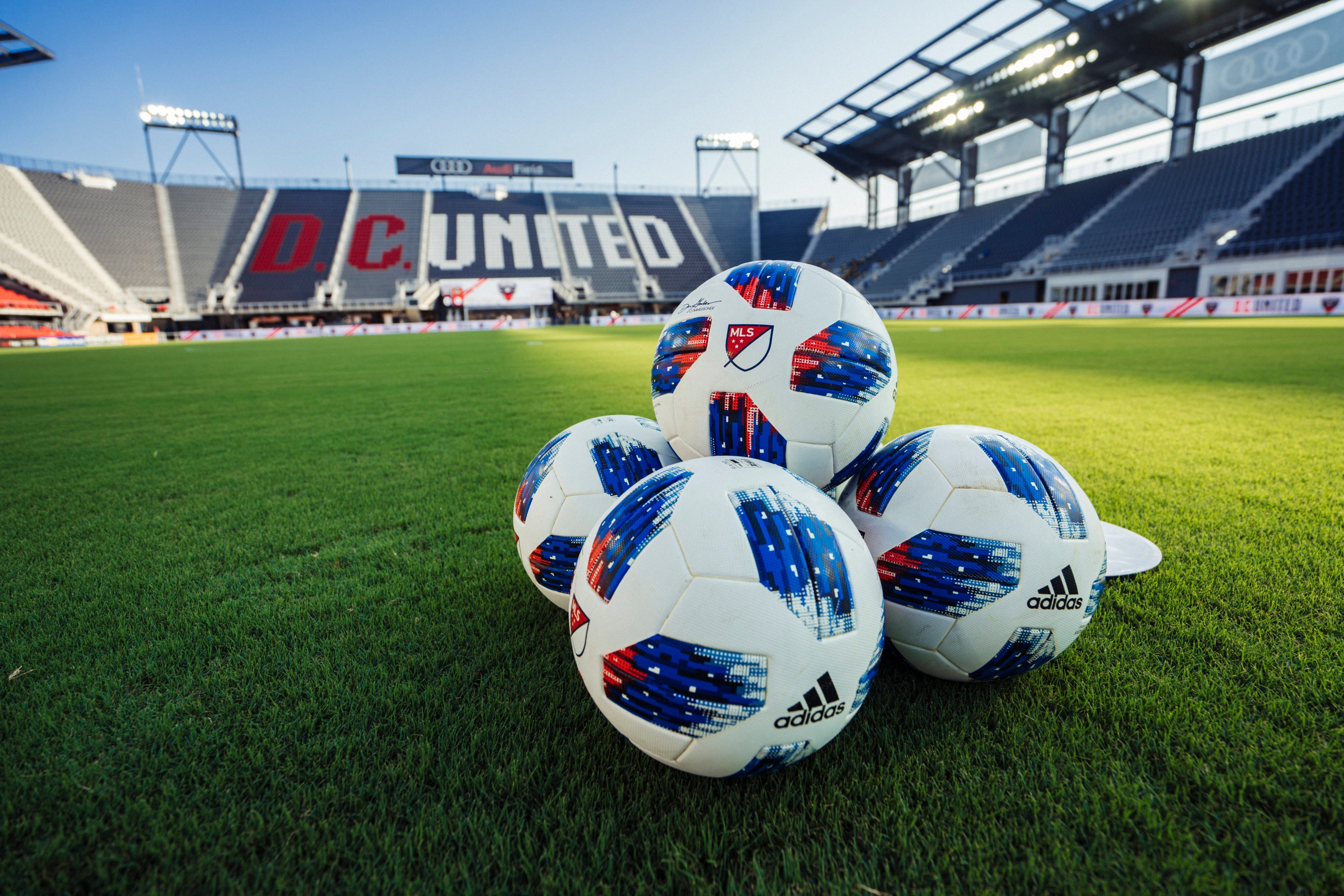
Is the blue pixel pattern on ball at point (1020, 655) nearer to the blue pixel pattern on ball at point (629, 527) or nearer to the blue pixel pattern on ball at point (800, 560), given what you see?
the blue pixel pattern on ball at point (800, 560)

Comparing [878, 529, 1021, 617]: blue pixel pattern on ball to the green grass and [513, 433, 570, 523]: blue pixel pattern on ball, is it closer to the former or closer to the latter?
the green grass

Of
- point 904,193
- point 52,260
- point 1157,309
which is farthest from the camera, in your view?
point 904,193

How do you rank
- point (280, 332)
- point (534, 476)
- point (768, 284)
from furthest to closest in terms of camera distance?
point (280, 332) → point (534, 476) → point (768, 284)

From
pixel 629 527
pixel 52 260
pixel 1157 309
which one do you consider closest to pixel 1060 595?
pixel 629 527

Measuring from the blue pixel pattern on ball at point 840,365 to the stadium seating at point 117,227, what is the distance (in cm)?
4461

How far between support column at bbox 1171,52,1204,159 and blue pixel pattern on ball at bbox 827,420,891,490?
35.5m

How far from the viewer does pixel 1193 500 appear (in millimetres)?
3133

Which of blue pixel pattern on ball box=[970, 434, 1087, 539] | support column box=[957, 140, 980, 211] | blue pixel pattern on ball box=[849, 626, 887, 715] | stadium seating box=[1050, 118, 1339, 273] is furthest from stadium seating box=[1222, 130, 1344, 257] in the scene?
blue pixel pattern on ball box=[849, 626, 887, 715]

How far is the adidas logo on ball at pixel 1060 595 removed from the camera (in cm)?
169

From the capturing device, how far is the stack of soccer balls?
134cm

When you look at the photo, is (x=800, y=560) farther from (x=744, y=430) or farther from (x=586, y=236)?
(x=586, y=236)

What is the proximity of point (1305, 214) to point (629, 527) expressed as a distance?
31.8 meters

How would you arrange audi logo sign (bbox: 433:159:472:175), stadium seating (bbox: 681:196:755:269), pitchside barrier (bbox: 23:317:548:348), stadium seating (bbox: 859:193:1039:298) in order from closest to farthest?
pitchside barrier (bbox: 23:317:548:348) → stadium seating (bbox: 859:193:1039:298) → stadium seating (bbox: 681:196:755:269) → audi logo sign (bbox: 433:159:472:175)

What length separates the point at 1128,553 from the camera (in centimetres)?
250
